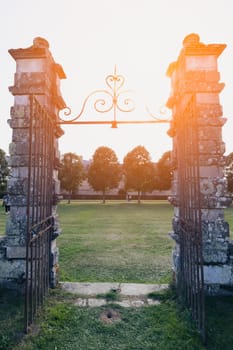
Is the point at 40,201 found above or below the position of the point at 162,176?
below

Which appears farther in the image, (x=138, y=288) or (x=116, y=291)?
(x=138, y=288)

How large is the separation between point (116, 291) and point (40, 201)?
1965mm

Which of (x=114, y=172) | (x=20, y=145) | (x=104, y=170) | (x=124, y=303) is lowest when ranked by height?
(x=124, y=303)

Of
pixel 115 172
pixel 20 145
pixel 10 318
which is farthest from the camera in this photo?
pixel 115 172

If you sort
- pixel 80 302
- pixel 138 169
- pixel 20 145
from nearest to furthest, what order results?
pixel 80 302 < pixel 20 145 < pixel 138 169

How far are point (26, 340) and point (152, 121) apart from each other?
3.45 m

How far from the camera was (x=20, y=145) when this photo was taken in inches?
147

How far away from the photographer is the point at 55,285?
402 cm

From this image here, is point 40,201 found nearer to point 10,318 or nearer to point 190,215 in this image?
point 10,318

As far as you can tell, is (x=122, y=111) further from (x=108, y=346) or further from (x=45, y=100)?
(x=108, y=346)

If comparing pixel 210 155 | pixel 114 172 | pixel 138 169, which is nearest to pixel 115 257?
pixel 210 155

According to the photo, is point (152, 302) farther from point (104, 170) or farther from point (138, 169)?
point (104, 170)

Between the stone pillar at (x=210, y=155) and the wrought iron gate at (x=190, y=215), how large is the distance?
28cm

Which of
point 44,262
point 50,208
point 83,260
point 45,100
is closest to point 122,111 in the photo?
point 45,100
